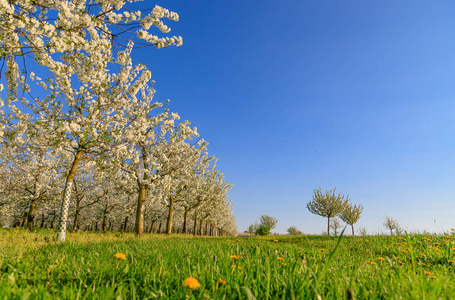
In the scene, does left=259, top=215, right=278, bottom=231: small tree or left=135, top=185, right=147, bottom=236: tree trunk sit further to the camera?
left=259, top=215, right=278, bottom=231: small tree

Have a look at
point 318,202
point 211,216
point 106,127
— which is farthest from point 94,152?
point 211,216

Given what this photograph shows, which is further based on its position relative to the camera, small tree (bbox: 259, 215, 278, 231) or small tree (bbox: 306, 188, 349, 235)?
small tree (bbox: 259, 215, 278, 231)

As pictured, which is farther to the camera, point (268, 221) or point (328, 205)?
point (268, 221)

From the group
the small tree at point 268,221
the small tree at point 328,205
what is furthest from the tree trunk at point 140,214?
the small tree at point 268,221

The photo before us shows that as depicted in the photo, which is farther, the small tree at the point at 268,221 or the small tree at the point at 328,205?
the small tree at the point at 268,221

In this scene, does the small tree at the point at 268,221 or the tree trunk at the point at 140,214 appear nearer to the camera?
the tree trunk at the point at 140,214

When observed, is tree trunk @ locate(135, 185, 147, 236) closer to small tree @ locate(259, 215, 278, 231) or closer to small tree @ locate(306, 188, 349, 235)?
small tree @ locate(306, 188, 349, 235)

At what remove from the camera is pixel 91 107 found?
11.4m

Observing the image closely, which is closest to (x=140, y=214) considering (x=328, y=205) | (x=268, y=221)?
(x=328, y=205)

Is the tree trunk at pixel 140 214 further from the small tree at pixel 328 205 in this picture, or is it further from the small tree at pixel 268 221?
the small tree at pixel 268 221

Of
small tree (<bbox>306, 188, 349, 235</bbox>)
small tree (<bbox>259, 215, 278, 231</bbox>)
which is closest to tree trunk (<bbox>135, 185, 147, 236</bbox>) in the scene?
small tree (<bbox>306, 188, 349, 235</bbox>)

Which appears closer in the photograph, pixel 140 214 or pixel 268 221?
pixel 140 214

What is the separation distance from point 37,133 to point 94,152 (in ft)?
8.34

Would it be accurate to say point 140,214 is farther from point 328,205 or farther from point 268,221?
point 268,221
